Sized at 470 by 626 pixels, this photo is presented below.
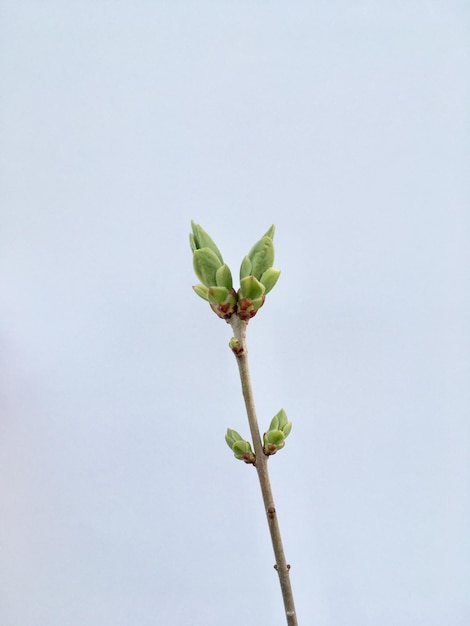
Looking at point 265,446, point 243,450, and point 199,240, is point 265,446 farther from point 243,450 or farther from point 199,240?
point 199,240

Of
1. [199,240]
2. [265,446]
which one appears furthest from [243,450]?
[199,240]

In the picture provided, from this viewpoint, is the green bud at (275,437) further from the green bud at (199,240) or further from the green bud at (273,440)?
the green bud at (199,240)

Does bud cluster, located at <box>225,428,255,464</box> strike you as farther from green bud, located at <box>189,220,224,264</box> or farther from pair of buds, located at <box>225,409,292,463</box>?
green bud, located at <box>189,220,224,264</box>

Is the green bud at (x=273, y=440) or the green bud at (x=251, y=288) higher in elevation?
the green bud at (x=251, y=288)

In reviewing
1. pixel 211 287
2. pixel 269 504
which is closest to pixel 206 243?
pixel 211 287

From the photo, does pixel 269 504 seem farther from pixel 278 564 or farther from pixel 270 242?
pixel 270 242

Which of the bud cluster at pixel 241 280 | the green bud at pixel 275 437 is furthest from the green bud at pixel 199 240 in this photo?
the green bud at pixel 275 437

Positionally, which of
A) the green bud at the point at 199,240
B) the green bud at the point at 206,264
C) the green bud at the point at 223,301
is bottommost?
the green bud at the point at 223,301
